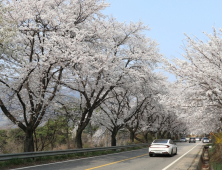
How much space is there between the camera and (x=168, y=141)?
1906 centimetres

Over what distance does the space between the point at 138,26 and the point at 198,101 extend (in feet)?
40.8

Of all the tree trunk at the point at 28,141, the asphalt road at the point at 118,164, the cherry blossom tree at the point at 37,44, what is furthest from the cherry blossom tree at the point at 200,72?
the tree trunk at the point at 28,141

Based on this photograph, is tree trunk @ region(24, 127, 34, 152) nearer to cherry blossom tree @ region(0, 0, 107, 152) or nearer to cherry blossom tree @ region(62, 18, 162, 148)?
cherry blossom tree @ region(0, 0, 107, 152)

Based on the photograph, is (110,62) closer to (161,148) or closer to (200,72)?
(161,148)

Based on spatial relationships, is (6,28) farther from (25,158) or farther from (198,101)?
(198,101)

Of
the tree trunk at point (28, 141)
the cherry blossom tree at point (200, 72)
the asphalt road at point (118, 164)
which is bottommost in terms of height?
the asphalt road at point (118, 164)

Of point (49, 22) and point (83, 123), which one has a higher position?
point (49, 22)

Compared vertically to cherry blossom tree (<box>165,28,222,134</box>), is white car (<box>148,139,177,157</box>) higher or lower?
lower

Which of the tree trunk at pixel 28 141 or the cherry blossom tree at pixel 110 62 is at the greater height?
the cherry blossom tree at pixel 110 62

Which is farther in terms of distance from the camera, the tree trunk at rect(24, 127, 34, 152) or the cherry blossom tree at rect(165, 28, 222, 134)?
the tree trunk at rect(24, 127, 34, 152)

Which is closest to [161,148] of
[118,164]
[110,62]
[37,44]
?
[118,164]

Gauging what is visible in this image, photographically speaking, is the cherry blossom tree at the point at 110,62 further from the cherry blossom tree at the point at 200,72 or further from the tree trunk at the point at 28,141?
the cherry blossom tree at the point at 200,72

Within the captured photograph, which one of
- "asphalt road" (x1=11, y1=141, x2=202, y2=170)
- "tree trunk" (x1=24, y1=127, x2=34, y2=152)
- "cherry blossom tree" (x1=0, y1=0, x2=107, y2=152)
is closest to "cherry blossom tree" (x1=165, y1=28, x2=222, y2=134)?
"asphalt road" (x1=11, y1=141, x2=202, y2=170)

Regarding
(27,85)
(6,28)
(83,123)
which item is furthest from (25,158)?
(83,123)
